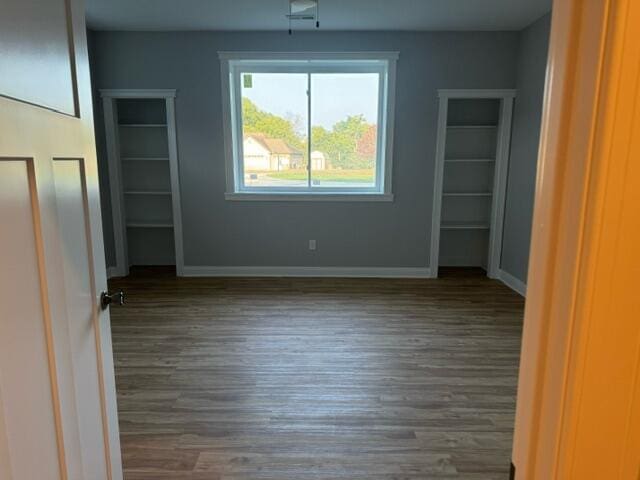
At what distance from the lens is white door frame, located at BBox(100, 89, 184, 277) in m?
4.61

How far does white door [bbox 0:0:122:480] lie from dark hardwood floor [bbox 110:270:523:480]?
917 millimetres

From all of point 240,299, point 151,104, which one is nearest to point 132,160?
point 151,104

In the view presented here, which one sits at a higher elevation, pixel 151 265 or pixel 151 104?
pixel 151 104

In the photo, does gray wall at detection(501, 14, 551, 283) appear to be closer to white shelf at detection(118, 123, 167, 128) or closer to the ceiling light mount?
the ceiling light mount

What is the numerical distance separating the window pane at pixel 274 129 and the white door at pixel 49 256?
3.65 metres

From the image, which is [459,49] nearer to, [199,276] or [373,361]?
[373,361]

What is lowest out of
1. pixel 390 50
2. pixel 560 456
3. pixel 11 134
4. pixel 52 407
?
pixel 52 407

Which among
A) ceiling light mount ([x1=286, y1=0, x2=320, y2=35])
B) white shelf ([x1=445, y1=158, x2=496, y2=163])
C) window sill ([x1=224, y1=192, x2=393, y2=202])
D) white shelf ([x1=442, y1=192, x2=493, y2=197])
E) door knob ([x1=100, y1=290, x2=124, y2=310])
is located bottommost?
door knob ([x1=100, y1=290, x2=124, y2=310])

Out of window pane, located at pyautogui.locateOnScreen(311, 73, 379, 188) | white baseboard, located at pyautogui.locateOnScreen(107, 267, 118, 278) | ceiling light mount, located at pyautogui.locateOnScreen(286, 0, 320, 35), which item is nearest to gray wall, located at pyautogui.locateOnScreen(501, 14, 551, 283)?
window pane, located at pyautogui.locateOnScreen(311, 73, 379, 188)

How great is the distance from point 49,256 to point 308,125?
4072 mm

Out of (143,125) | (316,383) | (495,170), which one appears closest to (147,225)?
(143,125)

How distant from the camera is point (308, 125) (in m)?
4.78

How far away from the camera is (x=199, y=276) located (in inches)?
195

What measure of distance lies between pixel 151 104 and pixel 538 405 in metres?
5.21
